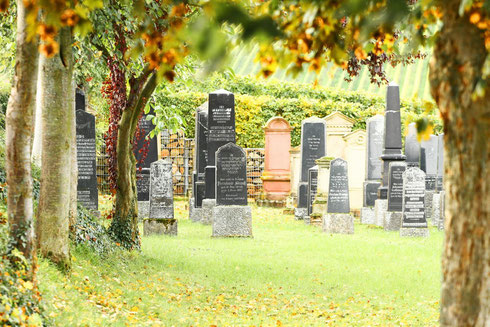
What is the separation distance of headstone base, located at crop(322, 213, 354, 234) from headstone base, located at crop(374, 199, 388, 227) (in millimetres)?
1584

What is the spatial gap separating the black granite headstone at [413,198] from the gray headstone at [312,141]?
4908 mm

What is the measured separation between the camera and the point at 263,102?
29562 mm

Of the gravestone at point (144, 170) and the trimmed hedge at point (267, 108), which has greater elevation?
the trimmed hedge at point (267, 108)

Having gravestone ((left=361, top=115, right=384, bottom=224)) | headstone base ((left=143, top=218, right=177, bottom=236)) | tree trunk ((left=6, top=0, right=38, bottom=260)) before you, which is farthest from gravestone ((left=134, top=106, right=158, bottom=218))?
tree trunk ((left=6, top=0, right=38, bottom=260))

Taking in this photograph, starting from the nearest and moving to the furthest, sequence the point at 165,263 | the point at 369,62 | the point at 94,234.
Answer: the point at 94,234, the point at 165,263, the point at 369,62

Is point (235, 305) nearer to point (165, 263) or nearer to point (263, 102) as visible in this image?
point (165, 263)

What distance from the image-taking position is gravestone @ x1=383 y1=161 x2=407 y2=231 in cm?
1722

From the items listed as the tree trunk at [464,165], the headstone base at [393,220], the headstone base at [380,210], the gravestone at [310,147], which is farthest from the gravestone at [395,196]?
the tree trunk at [464,165]

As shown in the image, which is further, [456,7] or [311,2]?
[456,7]

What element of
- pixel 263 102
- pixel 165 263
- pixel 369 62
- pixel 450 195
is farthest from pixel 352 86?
pixel 450 195

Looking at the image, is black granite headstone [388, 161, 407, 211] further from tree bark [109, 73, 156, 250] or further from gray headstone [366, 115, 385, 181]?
tree bark [109, 73, 156, 250]

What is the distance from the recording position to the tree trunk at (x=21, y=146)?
642 centimetres

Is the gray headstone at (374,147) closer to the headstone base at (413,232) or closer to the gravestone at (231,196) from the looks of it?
the headstone base at (413,232)

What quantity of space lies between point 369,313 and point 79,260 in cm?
361
